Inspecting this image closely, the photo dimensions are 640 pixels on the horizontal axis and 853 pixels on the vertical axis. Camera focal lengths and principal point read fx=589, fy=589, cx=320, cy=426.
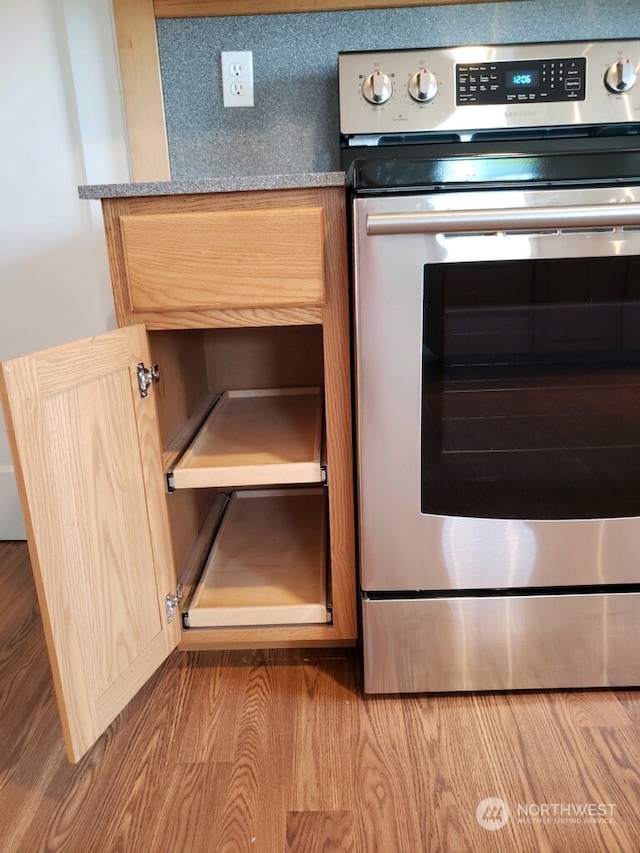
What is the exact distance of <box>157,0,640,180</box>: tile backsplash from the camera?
4.28ft

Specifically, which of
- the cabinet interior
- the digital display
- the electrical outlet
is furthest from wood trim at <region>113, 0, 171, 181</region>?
the digital display

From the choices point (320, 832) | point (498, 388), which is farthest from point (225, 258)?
point (320, 832)

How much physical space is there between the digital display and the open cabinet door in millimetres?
904

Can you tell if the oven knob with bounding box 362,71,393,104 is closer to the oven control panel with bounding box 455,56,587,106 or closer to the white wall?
the oven control panel with bounding box 455,56,587,106

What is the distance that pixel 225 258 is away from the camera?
910 mm

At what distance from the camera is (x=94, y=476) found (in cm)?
83

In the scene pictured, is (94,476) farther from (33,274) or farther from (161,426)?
(33,274)

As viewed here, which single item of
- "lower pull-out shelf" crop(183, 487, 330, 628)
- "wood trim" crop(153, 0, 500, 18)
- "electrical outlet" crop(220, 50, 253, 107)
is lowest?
"lower pull-out shelf" crop(183, 487, 330, 628)

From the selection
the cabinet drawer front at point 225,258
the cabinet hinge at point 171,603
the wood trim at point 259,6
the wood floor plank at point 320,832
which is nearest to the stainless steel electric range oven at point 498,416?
the cabinet drawer front at point 225,258

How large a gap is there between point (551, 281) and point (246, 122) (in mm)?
881

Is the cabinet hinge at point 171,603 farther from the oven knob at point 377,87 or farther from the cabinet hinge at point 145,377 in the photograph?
the oven knob at point 377,87

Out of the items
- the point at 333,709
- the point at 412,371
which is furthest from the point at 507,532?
the point at 333,709

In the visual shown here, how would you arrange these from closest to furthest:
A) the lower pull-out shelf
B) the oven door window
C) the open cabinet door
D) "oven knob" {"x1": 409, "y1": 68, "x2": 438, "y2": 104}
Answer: the open cabinet door → the oven door window → the lower pull-out shelf → "oven knob" {"x1": 409, "y1": 68, "x2": 438, "y2": 104}

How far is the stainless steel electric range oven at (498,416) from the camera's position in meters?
0.81
